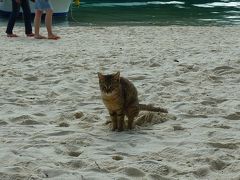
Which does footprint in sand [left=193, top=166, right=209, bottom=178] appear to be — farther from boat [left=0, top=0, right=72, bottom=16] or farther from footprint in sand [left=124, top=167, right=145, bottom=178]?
boat [left=0, top=0, right=72, bottom=16]

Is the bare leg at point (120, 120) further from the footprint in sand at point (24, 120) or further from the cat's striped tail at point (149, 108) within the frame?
the footprint in sand at point (24, 120)

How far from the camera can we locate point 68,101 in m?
5.79

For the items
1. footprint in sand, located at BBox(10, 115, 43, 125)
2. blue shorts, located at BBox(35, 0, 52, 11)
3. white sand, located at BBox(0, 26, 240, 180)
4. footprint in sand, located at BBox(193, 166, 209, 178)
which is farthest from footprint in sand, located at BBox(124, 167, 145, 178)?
blue shorts, located at BBox(35, 0, 52, 11)

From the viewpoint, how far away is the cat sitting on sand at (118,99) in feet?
14.1

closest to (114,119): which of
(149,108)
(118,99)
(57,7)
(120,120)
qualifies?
(120,120)

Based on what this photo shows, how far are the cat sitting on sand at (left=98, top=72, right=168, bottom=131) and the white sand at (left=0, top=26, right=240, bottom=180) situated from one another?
0.13 metres

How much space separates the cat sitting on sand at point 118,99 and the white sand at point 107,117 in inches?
5.2

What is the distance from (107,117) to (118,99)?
0.75 meters

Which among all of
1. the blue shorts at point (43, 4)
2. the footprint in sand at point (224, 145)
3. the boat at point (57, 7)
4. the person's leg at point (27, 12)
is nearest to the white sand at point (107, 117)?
the footprint in sand at point (224, 145)

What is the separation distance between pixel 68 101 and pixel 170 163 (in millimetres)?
2338

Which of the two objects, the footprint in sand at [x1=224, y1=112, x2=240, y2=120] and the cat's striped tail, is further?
the footprint in sand at [x1=224, y1=112, x2=240, y2=120]

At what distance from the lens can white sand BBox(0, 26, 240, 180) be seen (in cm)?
361

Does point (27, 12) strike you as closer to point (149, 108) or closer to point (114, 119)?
point (149, 108)

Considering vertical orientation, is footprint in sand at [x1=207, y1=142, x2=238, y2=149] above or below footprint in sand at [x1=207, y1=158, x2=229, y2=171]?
below
